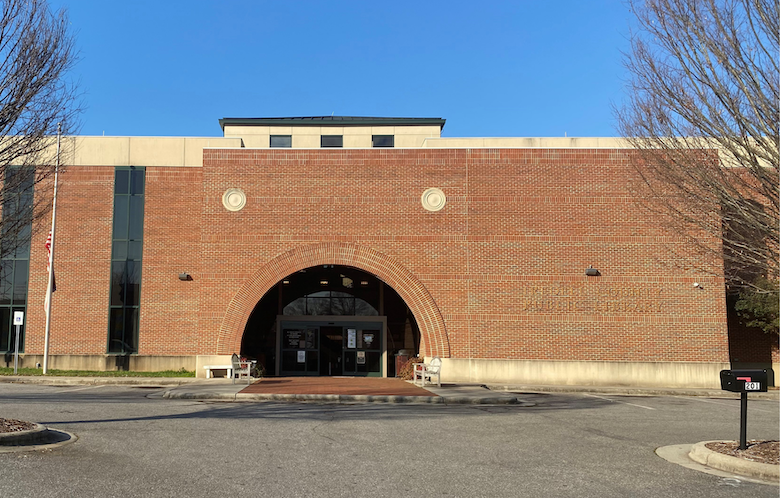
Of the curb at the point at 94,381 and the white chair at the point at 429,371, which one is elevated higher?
the white chair at the point at 429,371

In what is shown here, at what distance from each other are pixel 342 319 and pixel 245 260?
19.0 feet

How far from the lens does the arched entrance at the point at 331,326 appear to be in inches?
1150

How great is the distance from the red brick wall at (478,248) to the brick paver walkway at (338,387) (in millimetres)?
2381

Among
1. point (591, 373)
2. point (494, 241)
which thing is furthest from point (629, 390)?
point (494, 241)

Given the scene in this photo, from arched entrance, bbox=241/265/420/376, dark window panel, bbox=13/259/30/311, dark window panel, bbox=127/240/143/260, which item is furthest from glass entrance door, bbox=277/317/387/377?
dark window panel, bbox=13/259/30/311

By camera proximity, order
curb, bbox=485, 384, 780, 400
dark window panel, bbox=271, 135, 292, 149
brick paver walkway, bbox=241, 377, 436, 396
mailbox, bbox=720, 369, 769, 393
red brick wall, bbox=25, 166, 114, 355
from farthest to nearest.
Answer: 1. dark window panel, bbox=271, 135, 292, 149
2. red brick wall, bbox=25, 166, 114, 355
3. curb, bbox=485, 384, 780, 400
4. brick paver walkway, bbox=241, 377, 436, 396
5. mailbox, bbox=720, 369, 769, 393

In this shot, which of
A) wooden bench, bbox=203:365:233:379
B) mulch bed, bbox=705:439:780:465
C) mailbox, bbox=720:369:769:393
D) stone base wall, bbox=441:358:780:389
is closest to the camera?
mulch bed, bbox=705:439:780:465

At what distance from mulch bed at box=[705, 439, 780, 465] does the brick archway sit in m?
14.4

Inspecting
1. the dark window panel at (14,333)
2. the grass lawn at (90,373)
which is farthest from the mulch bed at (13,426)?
the dark window panel at (14,333)

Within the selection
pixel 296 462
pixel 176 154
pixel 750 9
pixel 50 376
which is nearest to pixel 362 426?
pixel 296 462

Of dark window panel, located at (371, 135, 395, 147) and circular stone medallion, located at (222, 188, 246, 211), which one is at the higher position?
dark window panel, located at (371, 135, 395, 147)

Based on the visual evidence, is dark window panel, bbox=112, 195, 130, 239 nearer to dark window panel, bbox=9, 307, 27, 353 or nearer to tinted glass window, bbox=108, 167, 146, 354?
tinted glass window, bbox=108, 167, 146, 354

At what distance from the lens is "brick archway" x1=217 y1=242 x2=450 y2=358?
2509cm

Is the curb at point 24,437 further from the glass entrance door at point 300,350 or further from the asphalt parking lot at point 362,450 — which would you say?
the glass entrance door at point 300,350
